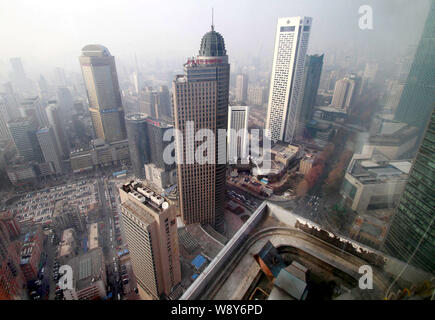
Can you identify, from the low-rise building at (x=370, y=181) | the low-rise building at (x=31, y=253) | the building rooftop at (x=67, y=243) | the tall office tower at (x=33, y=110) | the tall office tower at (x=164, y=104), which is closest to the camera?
the low-rise building at (x=370, y=181)

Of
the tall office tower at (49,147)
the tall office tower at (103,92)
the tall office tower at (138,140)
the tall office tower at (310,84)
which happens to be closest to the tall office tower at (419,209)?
the tall office tower at (310,84)

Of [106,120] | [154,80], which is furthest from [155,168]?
[154,80]

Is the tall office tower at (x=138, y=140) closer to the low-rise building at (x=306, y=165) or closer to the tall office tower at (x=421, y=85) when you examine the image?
the low-rise building at (x=306, y=165)

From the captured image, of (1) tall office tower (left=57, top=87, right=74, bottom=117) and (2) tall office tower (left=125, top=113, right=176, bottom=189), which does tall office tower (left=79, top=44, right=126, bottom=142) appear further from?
(1) tall office tower (left=57, top=87, right=74, bottom=117)

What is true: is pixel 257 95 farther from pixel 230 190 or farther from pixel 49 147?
pixel 49 147

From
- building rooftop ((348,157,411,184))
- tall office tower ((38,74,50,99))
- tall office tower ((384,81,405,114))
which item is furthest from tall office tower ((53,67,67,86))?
tall office tower ((384,81,405,114))

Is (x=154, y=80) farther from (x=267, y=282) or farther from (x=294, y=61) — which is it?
(x=267, y=282)
